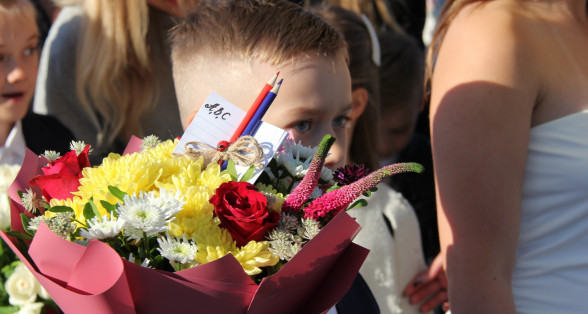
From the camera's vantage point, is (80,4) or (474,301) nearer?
(474,301)

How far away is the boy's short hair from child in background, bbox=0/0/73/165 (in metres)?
0.83

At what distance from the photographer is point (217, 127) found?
3.97 feet

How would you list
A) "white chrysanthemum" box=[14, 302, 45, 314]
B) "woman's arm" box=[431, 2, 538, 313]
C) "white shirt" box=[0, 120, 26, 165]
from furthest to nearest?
"white shirt" box=[0, 120, 26, 165]
"woman's arm" box=[431, 2, 538, 313]
"white chrysanthemum" box=[14, 302, 45, 314]

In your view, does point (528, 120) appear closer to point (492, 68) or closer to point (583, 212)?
point (492, 68)

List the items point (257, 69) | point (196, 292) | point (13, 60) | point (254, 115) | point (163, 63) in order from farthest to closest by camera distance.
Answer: point (163, 63) < point (13, 60) < point (257, 69) < point (254, 115) < point (196, 292)

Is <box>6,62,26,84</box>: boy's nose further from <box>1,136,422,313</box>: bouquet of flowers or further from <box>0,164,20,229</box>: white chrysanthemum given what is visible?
<box>1,136,422,313</box>: bouquet of flowers

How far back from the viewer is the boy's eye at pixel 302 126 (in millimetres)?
1663

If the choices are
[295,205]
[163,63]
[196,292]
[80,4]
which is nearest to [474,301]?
[295,205]

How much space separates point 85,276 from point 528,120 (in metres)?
1.08

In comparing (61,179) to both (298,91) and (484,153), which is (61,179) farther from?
(484,153)

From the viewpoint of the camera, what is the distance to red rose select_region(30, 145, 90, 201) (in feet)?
3.71

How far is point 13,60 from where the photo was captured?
2.46 meters

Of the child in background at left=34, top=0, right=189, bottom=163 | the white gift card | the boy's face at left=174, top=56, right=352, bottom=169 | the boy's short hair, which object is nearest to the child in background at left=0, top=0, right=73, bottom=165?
the child in background at left=34, top=0, right=189, bottom=163

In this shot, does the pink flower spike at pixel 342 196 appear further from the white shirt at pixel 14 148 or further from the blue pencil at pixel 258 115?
the white shirt at pixel 14 148
